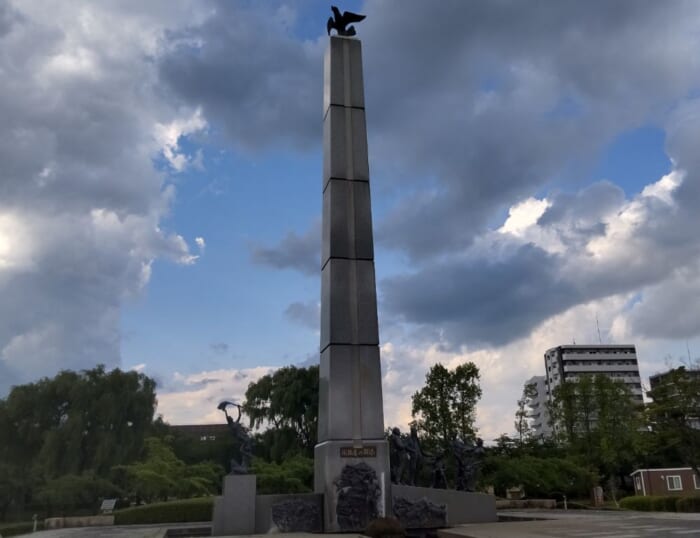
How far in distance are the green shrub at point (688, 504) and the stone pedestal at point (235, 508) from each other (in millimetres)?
15815

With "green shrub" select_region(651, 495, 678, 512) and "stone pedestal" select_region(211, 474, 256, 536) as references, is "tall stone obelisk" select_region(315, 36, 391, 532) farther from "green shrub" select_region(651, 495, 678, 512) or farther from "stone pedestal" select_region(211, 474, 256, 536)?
"green shrub" select_region(651, 495, 678, 512)

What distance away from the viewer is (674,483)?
39250mm

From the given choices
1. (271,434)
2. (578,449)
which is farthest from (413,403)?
(578,449)

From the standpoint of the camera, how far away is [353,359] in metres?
17.3

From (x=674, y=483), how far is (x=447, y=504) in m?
28.5

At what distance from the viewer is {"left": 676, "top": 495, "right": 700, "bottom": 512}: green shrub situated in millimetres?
21891

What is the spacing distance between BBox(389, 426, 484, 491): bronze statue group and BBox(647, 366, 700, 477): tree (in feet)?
42.5

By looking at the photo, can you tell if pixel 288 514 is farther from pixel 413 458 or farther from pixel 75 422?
pixel 75 422

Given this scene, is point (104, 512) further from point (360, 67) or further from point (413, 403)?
point (360, 67)

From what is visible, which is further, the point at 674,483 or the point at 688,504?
the point at 674,483

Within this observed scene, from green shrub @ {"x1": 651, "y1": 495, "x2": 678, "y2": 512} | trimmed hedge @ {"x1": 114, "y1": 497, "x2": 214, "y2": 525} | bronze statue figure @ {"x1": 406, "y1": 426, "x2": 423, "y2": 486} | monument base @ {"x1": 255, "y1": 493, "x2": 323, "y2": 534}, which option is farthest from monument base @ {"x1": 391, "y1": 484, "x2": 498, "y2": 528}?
trimmed hedge @ {"x1": 114, "y1": 497, "x2": 214, "y2": 525}

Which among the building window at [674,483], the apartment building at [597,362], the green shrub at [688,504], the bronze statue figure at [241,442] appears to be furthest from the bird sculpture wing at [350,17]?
the apartment building at [597,362]

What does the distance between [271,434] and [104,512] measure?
42.4 feet

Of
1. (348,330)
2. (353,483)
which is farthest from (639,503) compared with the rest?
(348,330)
